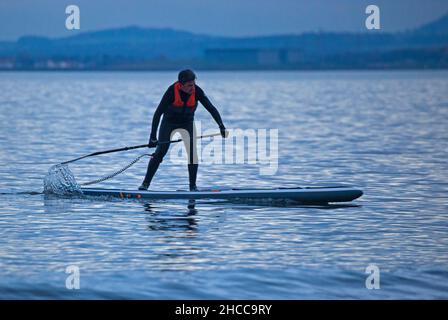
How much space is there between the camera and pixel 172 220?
54.0 ft

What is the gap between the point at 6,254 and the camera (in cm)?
1389

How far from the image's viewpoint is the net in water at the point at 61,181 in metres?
19.1

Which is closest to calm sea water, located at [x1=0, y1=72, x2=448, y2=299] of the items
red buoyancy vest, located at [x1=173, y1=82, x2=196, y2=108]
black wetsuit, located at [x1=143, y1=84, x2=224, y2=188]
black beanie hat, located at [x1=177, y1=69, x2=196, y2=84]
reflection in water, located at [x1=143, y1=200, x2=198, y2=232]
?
reflection in water, located at [x1=143, y1=200, x2=198, y2=232]

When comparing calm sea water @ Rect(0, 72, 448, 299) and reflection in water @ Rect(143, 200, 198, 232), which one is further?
reflection in water @ Rect(143, 200, 198, 232)

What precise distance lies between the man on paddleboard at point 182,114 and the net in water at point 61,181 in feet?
5.33

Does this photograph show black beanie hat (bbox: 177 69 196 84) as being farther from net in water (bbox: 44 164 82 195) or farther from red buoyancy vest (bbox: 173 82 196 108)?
net in water (bbox: 44 164 82 195)

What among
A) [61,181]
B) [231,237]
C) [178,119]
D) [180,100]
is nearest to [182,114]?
[178,119]

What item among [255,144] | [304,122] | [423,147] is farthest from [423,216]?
[304,122]

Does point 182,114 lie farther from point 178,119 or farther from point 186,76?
point 186,76

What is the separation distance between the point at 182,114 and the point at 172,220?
212 centimetres

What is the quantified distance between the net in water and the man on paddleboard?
162 centimetres

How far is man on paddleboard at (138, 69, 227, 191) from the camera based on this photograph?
17.4 meters

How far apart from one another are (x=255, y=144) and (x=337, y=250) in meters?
22.0
